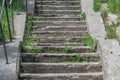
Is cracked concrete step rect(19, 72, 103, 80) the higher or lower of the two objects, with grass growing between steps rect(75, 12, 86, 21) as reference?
lower

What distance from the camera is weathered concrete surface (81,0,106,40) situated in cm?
712

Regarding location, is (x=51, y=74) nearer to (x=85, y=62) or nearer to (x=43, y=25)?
(x=85, y=62)

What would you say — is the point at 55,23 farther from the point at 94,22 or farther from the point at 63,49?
the point at 63,49

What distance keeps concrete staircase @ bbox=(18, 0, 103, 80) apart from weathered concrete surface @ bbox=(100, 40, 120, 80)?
8.4 inches

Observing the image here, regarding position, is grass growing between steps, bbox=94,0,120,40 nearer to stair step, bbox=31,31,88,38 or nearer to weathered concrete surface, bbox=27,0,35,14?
stair step, bbox=31,31,88,38

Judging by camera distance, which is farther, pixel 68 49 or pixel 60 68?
pixel 68 49

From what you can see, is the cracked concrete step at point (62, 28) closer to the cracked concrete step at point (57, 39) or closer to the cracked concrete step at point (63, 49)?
the cracked concrete step at point (57, 39)

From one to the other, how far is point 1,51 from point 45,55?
0.83m

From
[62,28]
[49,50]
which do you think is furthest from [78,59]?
[62,28]

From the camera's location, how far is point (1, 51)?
565 centimetres

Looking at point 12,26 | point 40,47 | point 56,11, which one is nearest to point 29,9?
point 56,11

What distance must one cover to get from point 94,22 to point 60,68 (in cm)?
256

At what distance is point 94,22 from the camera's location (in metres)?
7.79

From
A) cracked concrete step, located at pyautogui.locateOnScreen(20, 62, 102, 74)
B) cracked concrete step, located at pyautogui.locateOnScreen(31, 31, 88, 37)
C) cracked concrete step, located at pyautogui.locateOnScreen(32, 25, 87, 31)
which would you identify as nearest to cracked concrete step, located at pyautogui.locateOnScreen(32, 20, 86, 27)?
cracked concrete step, located at pyautogui.locateOnScreen(32, 25, 87, 31)
